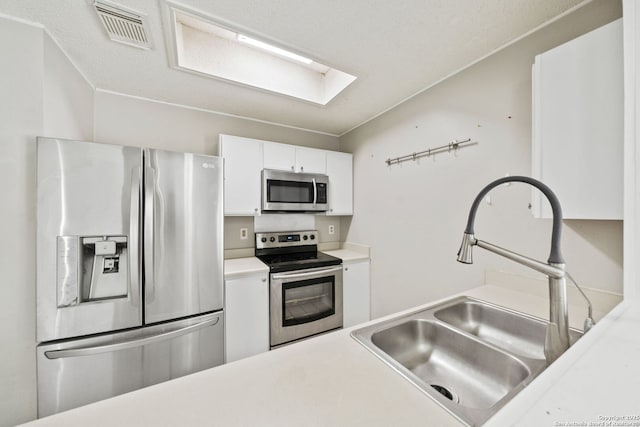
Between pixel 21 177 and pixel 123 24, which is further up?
pixel 123 24

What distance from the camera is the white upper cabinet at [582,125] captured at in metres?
0.87

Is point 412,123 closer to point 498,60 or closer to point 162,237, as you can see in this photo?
point 498,60

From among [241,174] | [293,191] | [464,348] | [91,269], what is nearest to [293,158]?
[293,191]

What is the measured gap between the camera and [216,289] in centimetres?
166

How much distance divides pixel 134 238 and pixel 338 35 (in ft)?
5.60

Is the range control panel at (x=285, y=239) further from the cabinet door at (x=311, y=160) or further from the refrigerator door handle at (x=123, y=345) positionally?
the refrigerator door handle at (x=123, y=345)

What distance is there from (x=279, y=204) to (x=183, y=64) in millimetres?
1315

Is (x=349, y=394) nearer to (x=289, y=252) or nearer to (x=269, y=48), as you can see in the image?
(x=289, y=252)

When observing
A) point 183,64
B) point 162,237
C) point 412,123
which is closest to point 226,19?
point 183,64

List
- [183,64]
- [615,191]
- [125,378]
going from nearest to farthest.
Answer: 1. [615,191]
2. [125,378]
3. [183,64]

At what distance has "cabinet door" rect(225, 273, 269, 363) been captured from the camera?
5.93 feet

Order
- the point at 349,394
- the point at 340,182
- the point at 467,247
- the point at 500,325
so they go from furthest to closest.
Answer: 1. the point at 340,182
2. the point at 500,325
3. the point at 467,247
4. the point at 349,394

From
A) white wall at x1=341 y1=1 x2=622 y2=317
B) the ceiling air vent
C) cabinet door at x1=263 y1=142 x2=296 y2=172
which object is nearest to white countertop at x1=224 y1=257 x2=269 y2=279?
cabinet door at x1=263 y1=142 x2=296 y2=172

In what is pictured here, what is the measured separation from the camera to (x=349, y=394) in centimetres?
57
